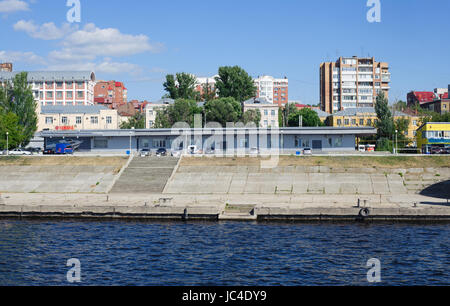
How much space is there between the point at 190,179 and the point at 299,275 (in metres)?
34.9

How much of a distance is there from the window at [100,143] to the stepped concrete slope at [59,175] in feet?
61.6

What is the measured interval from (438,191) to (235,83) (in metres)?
100

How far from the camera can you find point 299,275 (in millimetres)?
26984

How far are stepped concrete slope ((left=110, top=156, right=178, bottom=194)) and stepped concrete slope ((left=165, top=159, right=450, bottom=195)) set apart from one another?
1.45 meters

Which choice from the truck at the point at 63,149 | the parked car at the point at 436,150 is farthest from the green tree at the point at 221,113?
the parked car at the point at 436,150

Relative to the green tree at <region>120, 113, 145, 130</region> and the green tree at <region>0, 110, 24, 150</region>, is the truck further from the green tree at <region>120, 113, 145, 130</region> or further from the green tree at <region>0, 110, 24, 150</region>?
the green tree at <region>120, 113, 145, 130</region>

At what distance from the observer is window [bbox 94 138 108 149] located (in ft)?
291

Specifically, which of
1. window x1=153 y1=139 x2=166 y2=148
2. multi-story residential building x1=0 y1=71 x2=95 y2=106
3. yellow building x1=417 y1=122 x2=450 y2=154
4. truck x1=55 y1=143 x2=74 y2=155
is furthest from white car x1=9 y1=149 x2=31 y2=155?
multi-story residential building x1=0 y1=71 x2=95 y2=106

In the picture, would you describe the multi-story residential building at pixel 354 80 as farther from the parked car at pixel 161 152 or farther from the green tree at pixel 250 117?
the parked car at pixel 161 152

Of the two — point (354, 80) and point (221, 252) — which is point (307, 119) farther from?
point (221, 252)

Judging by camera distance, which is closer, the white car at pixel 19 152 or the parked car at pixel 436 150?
the parked car at pixel 436 150

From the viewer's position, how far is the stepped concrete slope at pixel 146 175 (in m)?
57.6

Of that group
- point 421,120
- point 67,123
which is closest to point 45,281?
point 67,123
